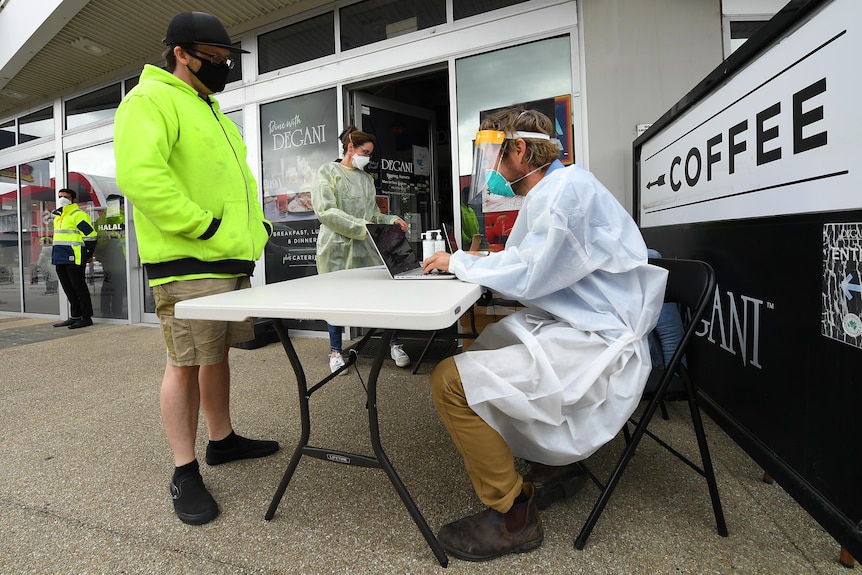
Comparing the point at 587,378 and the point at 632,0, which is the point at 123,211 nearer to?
the point at 632,0

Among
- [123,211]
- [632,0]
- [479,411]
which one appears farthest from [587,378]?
[123,211]

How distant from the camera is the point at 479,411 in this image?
1.17m

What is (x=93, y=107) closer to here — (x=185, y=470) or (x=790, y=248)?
(x=185, y=470)

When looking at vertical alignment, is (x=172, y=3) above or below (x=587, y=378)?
above

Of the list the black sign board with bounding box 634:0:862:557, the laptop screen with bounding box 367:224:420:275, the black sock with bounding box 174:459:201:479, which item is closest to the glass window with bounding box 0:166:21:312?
the black sock with bounding box 174:459:201:479

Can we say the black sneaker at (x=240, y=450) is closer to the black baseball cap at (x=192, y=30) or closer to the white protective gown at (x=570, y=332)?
the white protective gown at (x=570, y=332)

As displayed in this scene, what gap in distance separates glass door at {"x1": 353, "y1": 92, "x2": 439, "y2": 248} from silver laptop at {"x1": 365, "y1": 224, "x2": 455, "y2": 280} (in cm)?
228

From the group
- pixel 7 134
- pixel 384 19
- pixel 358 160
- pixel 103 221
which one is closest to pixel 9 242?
pixel 7 134

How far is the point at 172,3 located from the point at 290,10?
1.05 m

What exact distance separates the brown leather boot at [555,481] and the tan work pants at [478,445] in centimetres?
30

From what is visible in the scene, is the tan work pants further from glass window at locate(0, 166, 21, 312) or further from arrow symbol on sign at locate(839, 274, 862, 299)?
glass window at locate(0, 166, 21, 312)

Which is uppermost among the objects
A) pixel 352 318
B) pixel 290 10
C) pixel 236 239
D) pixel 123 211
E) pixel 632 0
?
pixel 290 10

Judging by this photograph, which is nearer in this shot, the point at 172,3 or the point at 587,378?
the point at 587,378

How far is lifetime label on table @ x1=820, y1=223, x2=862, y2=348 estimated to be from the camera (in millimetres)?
1115
